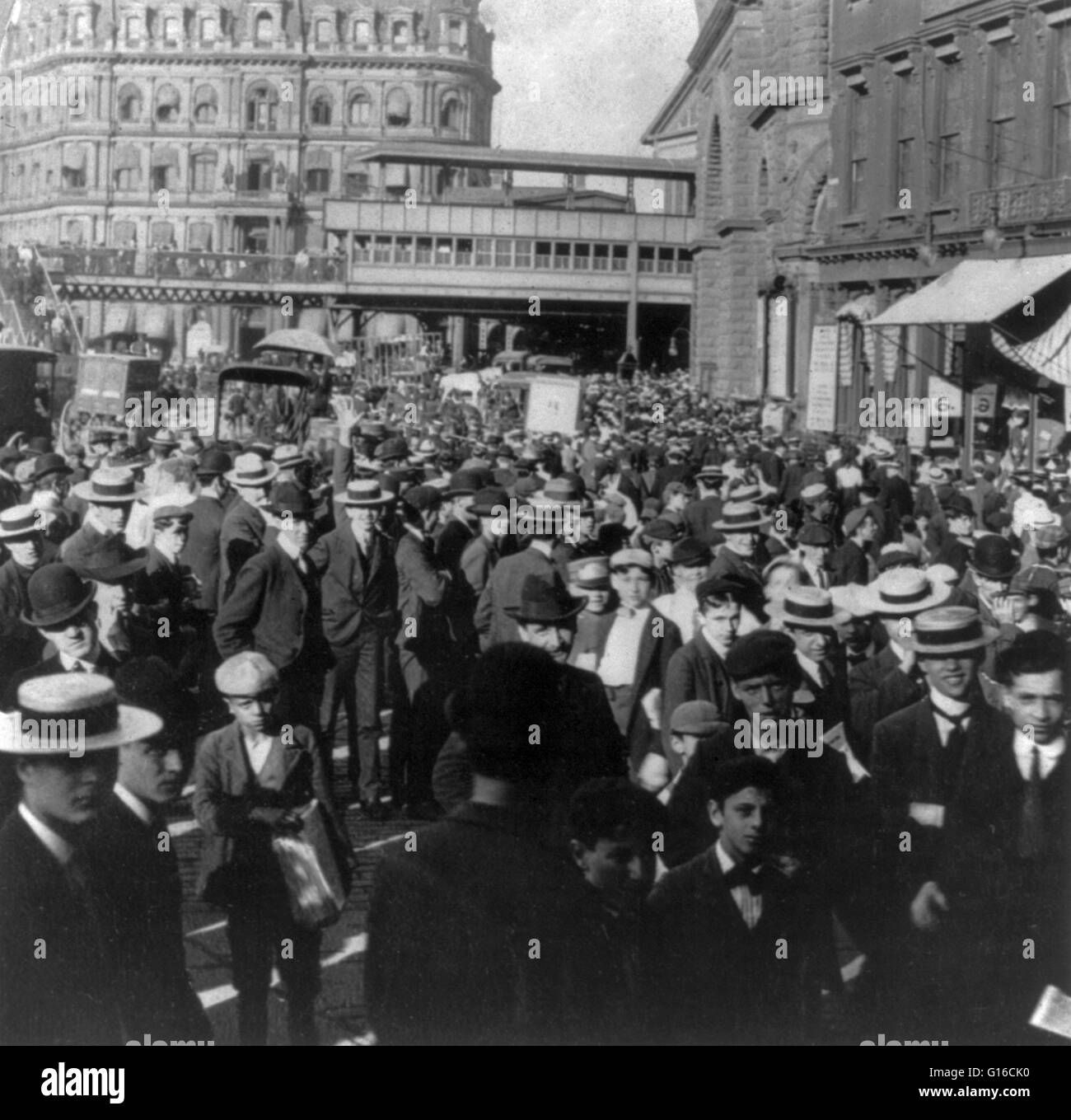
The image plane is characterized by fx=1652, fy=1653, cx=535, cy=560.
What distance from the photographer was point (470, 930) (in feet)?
12.7

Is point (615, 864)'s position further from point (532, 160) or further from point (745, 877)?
point (532, 160)

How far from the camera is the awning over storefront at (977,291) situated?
20.7m

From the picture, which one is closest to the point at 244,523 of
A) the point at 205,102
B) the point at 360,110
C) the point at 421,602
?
the point at 421,602

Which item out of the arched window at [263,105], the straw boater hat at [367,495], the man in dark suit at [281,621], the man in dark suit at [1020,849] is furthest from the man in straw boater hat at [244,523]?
the arched window at [263,105]

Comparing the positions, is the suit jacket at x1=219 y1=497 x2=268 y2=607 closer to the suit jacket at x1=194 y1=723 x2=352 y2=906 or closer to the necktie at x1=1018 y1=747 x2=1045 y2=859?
the suit jacket at x1=194 y1=723 x2=352 y2=906

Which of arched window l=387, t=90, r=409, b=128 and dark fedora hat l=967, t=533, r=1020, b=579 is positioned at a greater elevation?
arched window l=387, t=90, r=409, b=128

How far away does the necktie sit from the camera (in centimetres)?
545

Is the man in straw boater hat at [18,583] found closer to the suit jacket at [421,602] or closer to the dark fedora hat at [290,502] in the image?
the dark fedora hat at [290,502]

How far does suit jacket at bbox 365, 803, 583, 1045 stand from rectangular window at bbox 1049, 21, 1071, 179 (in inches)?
775

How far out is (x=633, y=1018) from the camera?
450cm

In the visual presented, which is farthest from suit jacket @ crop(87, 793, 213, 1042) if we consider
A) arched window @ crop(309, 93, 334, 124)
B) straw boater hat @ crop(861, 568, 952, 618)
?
arched window @ crop(309, 93, 334, 124)

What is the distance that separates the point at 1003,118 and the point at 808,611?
18218 mm
